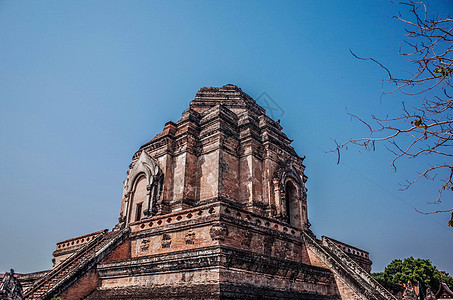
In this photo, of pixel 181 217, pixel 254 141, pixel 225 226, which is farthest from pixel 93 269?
pixel 254 141

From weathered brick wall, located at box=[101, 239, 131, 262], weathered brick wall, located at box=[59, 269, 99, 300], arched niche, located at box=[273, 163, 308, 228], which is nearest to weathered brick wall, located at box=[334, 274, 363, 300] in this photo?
arched niche, located at box=[273, 163, 308, 228]

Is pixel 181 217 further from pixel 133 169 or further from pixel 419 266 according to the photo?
pixel 419 266

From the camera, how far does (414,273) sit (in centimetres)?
3288

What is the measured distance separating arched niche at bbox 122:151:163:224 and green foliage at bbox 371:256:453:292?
26.4 meters

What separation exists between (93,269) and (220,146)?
8090 mm

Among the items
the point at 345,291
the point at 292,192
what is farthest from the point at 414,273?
the point at 345,291

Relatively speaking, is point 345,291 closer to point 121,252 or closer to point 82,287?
point 121,252

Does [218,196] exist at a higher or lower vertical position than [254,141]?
lower

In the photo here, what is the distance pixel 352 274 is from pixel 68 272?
10.8 m

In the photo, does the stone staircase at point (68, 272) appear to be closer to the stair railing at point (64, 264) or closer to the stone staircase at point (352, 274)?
the stair railing at point (64, 264)

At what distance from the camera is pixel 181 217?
11648 millimetres

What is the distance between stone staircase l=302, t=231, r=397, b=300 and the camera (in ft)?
35.3

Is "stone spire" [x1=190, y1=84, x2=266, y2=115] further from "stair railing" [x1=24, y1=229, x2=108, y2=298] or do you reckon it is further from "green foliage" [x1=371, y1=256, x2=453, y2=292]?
"green foliage" [x1=371, y1=256, x2=453, y2=292]

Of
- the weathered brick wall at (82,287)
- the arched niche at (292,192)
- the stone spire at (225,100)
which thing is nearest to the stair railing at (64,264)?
the weathered brick wall at (82,287)
